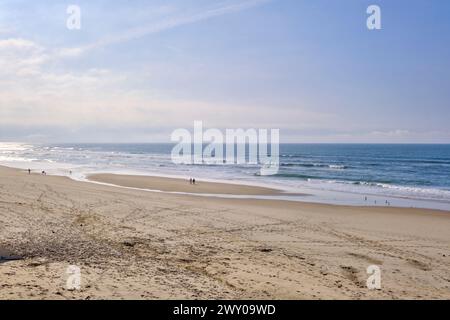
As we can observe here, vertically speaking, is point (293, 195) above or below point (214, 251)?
below

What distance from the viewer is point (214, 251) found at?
11219 mm

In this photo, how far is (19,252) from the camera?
980 cm

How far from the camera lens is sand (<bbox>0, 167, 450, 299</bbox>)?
7898 mm

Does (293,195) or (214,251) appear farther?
(293,195)

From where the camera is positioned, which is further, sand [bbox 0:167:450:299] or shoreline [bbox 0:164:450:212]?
shoreline [bbox 0:164:450:212]

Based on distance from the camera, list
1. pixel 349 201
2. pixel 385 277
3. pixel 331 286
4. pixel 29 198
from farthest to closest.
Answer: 1. pixel 349 201
2. pixel 29 198
3. pixel 385 277
4. pixel 331 286

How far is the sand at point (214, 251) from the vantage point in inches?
311

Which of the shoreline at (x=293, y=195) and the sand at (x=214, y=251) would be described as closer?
the sand at (x=214, y=251)
